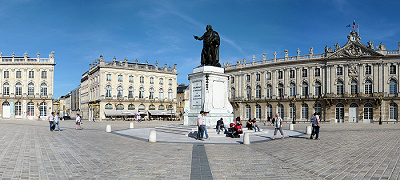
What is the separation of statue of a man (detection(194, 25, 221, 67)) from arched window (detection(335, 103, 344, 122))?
144 ft

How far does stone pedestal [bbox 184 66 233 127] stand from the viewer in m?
20.1

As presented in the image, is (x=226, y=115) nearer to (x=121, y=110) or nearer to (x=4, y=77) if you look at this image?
(x=121, y=110)

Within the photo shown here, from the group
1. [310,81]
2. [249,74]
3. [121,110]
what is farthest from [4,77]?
[310,81]

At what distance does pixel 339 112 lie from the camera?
188ft

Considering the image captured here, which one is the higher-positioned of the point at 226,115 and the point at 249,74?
the point at 249,74

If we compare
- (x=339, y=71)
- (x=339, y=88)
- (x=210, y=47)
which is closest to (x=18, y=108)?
(x=210, y=47)

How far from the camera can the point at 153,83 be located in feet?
239

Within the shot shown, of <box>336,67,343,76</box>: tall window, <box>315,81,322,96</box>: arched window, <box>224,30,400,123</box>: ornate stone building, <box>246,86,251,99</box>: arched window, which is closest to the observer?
<box>224,30,400,123</box>: ornate stone building

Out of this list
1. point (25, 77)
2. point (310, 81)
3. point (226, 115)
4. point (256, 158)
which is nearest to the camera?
point (256, 158)

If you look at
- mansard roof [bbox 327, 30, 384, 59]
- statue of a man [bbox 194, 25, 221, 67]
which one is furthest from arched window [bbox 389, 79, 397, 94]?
statue of a man [bbox 194, 25, 221, 67]

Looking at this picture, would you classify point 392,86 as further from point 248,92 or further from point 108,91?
point 108,91

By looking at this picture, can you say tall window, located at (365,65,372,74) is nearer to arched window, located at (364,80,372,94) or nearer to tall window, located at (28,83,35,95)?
arched window, located at (364,80,372,94)

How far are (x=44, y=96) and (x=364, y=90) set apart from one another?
63739mm

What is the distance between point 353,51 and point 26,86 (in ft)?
215
